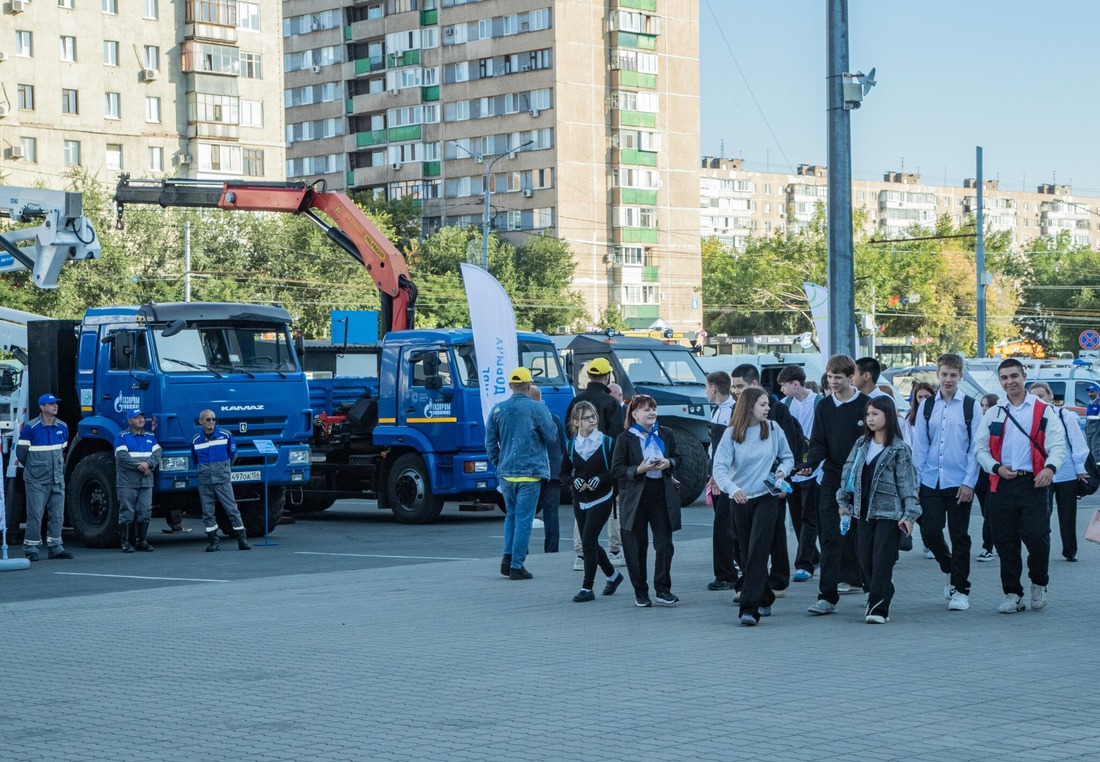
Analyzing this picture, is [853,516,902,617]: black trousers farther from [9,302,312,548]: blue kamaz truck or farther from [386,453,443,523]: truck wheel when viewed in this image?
[386,453,443,523]: truck wheel

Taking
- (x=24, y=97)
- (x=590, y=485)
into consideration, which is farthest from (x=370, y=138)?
(x=590, y=485)

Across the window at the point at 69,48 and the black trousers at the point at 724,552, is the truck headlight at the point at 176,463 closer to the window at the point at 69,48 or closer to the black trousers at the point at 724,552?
Result: the black trousers at the point at 724,552

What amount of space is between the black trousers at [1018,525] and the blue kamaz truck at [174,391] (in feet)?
35.6

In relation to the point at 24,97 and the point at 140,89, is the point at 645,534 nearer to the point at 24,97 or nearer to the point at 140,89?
the point at 24,97

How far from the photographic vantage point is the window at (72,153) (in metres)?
67.9

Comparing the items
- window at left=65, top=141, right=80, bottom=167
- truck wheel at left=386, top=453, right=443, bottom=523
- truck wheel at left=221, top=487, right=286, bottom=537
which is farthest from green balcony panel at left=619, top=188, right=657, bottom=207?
truck wheel at left=221, top=487, right=286, bottom=537

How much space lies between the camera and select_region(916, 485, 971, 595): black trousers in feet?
37.9

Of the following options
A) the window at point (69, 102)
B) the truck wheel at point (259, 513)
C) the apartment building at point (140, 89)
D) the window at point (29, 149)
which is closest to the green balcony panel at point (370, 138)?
the apartment building at point (140, 89)

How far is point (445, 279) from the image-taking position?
71.3m

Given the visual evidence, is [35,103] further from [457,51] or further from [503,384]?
[503,384]

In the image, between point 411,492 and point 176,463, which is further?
point 411,492

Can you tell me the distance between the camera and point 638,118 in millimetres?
86750

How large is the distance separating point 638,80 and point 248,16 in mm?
22792

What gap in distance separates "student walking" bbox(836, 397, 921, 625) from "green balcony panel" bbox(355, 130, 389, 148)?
8357 centimetres
